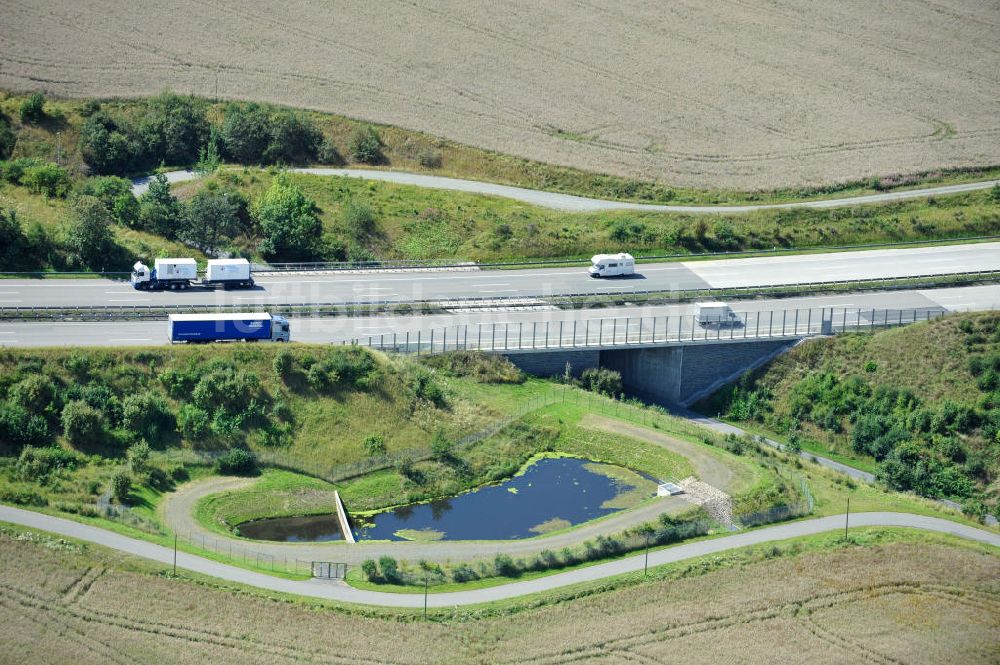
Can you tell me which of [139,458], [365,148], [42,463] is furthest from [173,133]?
[42,463]

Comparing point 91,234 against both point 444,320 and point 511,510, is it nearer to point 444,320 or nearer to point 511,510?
point 444,320

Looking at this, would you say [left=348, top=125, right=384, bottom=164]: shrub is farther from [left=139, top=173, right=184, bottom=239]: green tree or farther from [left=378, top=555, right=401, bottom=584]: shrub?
[left=378, top=555, right=401, bottom=584]: shrub

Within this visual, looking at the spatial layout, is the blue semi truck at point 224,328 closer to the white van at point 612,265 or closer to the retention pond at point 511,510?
the retention pond at point 511,510

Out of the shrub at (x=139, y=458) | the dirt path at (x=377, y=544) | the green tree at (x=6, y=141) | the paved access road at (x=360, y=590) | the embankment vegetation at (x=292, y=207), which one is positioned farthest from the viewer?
the green tree at (x=6, y=141)

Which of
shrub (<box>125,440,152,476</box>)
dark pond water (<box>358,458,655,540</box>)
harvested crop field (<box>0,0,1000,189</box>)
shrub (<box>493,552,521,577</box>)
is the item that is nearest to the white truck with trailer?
shrub (<box>125,440,152,476</box>)

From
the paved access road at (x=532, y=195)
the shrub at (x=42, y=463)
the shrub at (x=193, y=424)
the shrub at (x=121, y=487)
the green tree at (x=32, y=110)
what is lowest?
the shrub at (x=121, y=487)

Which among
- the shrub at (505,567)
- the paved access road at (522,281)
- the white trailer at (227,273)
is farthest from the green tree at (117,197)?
the shrub at (505,567)
